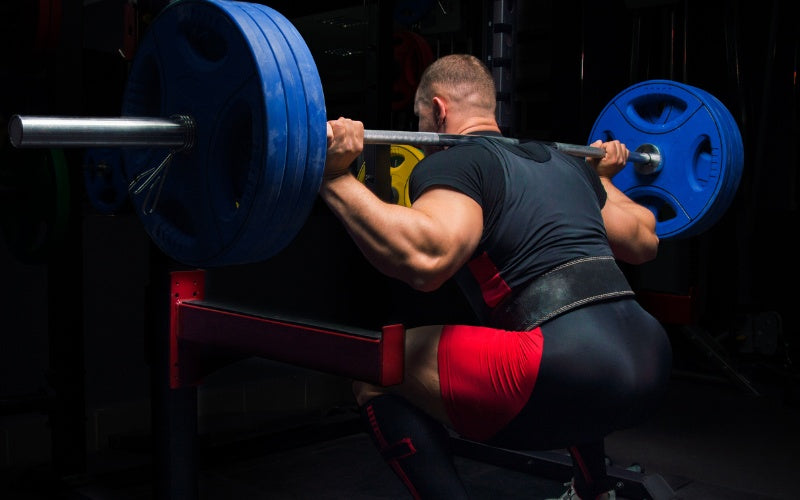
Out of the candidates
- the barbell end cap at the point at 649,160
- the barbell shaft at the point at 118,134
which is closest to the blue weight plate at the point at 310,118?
the barbell shaft at the point at 118,134

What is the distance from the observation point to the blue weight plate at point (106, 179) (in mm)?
2479

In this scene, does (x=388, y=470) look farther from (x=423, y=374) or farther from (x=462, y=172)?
(x=462, y=172)

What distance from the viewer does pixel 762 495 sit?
2498mm

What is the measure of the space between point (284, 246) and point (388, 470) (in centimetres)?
146

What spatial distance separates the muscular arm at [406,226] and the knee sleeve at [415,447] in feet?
0.91

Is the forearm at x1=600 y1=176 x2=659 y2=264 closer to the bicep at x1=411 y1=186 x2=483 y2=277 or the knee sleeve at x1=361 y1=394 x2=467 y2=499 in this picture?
the bicep at x1=411 y1=186 x2=483 y2=277

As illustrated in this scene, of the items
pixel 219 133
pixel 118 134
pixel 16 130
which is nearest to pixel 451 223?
pixel 219 133

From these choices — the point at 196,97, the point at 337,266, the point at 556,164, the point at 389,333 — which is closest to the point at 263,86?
the point at 196,97

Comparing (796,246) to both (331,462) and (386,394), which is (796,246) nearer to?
(331,462)

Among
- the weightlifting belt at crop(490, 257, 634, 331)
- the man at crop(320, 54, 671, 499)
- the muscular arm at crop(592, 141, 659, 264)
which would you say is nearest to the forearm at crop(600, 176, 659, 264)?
the muscular arm at crop(592, 141, 659, 264)

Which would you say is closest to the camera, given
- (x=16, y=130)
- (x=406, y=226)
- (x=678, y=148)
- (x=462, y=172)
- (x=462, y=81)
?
(x=16, y=130)

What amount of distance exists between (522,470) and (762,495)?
27.6 inches

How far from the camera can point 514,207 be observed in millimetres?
1503

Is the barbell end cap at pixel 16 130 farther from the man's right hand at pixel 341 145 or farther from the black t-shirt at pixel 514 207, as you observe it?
the black t-shirt at pixel 514 207
